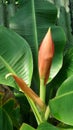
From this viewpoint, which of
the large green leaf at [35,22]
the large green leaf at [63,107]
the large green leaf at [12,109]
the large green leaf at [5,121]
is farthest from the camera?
the large green leaf at [35,22]

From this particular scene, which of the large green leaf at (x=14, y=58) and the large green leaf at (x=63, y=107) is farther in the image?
the large green leaf at (x=14, y=58)

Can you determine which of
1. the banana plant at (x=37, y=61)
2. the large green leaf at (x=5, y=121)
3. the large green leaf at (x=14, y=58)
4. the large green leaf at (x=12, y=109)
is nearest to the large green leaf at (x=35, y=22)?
the banana plant at (x=37, y=61)

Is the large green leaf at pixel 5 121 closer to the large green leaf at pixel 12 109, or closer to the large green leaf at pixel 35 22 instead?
the large green leaf at pixel 12 109

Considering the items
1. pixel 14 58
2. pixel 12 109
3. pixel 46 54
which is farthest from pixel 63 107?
pixel 14 58

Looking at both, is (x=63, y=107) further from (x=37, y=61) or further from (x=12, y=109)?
(x=37, y=61)

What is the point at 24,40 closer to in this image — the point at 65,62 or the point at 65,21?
the point at 65,62

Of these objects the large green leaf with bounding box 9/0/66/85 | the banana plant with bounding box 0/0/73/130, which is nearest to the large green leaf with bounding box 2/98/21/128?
the banana plant with bounding box 0/0/73/130

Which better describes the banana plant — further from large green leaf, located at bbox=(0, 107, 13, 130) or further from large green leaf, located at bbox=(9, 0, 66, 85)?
large green leaf, located at bbox=(0, 107, 13, 130)

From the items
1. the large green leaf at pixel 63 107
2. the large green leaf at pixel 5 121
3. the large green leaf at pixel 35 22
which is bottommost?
the large green leaf at pixel 5 121
